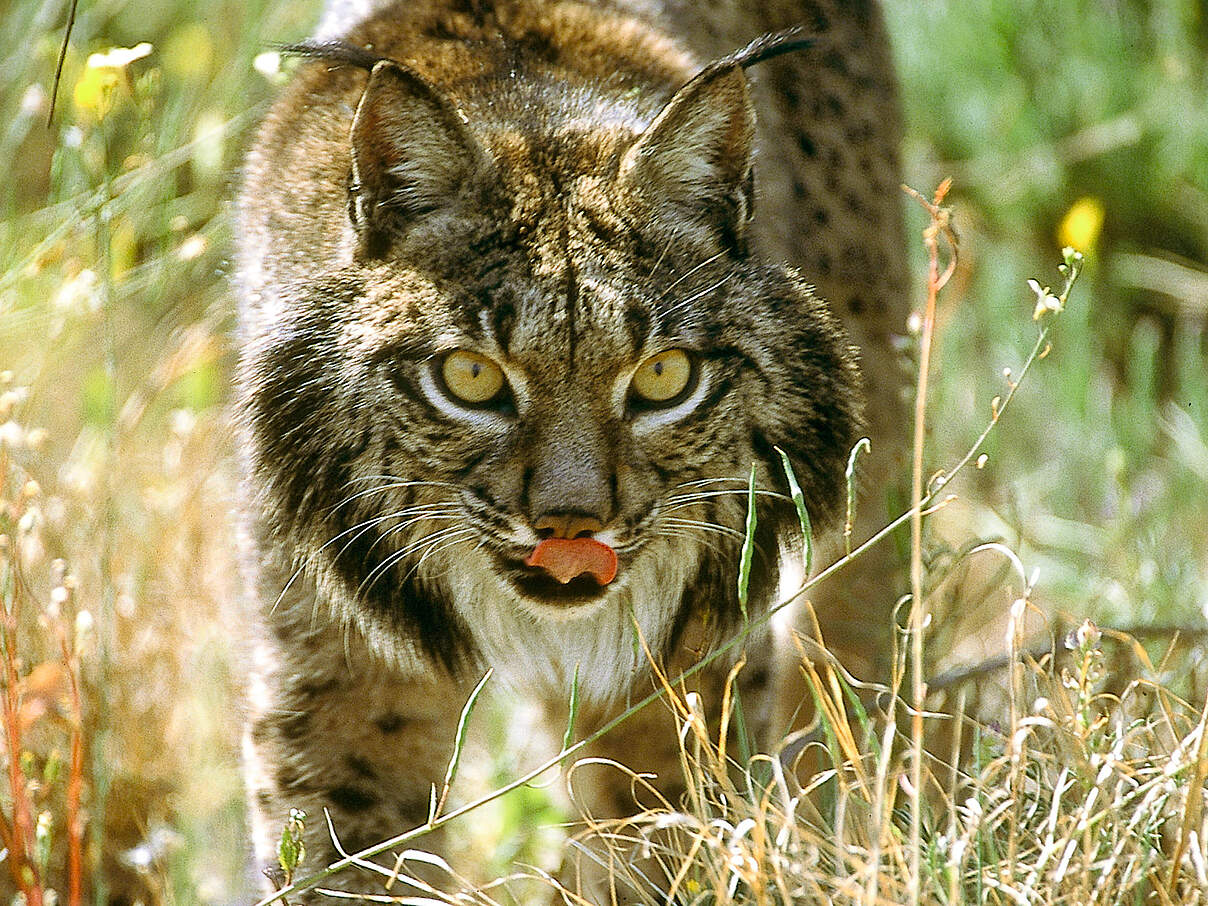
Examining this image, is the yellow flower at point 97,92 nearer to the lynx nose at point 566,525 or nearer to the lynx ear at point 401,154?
the lynx ear at point 401,154

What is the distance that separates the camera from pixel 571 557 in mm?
2377

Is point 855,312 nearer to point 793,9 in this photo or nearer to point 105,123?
point 793,9

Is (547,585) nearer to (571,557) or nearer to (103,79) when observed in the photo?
(571,557)

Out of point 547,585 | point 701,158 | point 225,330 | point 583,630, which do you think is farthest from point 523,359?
point 225,330

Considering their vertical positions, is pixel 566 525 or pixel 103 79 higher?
pixel 103 79

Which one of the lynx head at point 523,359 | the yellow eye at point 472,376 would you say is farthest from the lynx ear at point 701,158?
the yellow eye at point 472,376

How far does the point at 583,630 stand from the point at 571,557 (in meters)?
0.49

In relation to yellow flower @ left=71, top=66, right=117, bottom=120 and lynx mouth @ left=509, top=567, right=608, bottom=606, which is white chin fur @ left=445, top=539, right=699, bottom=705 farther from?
yellow flower @ left=71, top=66, right=117, bottom=120

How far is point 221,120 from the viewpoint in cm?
379

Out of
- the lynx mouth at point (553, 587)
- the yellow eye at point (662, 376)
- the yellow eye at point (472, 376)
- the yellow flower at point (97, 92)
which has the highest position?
the yellow flower at point (97, 92)

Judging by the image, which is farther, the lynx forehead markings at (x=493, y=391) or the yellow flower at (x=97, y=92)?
the yellow flower at (x=97, y=92)

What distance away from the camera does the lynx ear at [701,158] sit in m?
2.41

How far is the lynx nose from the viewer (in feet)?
7.63

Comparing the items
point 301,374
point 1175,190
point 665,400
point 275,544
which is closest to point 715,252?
point 665,400
